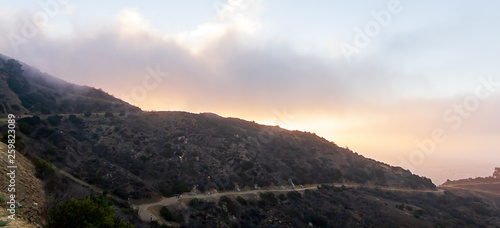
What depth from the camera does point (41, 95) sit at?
67062 mm

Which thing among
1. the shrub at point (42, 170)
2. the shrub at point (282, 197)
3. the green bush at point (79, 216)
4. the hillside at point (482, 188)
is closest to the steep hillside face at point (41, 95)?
the shrub at point (42, 170)

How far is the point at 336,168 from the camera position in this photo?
227 ft

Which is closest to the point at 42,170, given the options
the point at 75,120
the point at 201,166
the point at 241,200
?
the point at 241,200

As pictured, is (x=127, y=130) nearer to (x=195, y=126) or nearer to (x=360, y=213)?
(x=195, y=126)

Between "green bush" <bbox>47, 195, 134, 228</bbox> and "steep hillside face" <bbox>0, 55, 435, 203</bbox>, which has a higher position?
"steep hillside face" <bbox>0, 55, 435, 203</bbox>

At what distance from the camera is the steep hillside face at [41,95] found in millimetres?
59062

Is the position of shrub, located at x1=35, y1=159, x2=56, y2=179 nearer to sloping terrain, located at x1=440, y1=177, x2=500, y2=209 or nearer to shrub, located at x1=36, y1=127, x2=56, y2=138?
shrub, located at x1=36, y1=127, x2=56, y2=138

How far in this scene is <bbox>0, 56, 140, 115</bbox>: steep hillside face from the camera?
194ft

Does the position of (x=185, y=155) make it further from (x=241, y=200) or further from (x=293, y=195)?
(x=293, y=195)

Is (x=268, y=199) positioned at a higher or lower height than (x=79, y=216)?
lower

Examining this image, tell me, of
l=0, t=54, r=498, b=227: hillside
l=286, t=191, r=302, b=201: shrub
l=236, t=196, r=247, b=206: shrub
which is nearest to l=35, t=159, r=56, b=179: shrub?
l=0, t=54, r=498, b=227: hillside

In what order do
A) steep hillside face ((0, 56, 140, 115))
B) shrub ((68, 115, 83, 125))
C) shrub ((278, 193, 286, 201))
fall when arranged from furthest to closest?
1. steep hillside face ((0, 56, 140, 115))
2. shrub ((68, 115, 83, 125))
3. shrub ((278, 193, 286, 201))

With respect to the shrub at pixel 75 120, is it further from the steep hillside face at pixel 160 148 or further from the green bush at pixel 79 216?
the green bush at pixel 79 216

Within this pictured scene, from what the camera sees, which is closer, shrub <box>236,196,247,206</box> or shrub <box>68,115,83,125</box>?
shrub <box>236,196,247,206</box>
